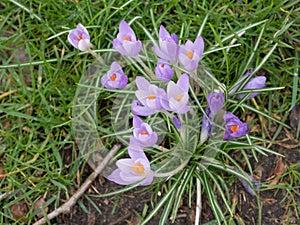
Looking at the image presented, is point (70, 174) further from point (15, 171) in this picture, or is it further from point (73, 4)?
point (73, 4)

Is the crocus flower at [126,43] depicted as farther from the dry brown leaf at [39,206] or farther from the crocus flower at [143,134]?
the dry brown leaf at [39,206]

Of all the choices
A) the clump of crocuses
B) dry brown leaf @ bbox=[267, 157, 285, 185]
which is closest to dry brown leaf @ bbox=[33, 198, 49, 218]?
the clump of crocuses

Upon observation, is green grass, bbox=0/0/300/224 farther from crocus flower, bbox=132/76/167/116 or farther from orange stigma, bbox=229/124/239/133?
crocus flower, bbox=132/76/167/116

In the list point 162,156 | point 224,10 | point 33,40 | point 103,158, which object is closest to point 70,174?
point 103,158

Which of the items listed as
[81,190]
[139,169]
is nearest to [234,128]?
[139,169]

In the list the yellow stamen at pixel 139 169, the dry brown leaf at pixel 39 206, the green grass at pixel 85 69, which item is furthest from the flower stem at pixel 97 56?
the dry brown leaf at pixel 39 206

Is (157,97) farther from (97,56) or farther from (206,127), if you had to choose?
(97,56)
